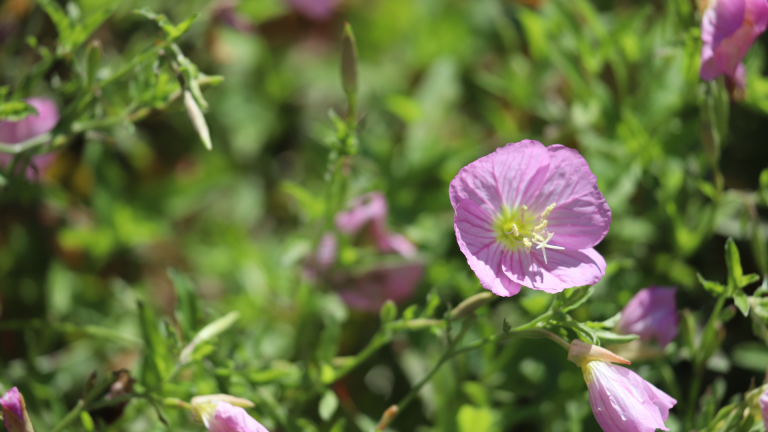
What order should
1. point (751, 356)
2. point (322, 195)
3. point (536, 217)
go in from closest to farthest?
point (536, 217) < point (751, 356) < point (322, 195)

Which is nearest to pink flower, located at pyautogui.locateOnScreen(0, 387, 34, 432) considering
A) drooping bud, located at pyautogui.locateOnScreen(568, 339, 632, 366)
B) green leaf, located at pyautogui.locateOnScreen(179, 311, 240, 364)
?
green leaf, located at pyautogui.locateOnScreen(179, 311, 240, 364)

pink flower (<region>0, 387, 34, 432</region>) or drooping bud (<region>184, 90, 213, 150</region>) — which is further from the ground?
drooping bud (<region>184, 90, 213, 150</region>)

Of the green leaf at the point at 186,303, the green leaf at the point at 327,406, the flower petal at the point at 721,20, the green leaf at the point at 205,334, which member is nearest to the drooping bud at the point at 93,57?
A: the green leaf at the point at 186,303

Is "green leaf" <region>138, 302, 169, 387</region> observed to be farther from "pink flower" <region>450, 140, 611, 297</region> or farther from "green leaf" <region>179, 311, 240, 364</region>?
"pink flower" <region>450, 140, 611, 297</region>

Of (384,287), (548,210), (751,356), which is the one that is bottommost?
(751,356)

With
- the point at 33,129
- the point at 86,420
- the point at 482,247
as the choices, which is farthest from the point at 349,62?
the point at 33,129

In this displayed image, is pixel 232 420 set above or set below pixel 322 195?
above

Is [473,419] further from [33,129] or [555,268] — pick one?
[33,129]

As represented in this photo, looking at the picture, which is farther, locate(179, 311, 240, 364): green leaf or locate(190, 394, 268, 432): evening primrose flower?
locate(179, 311, 240, 364): green leaf
